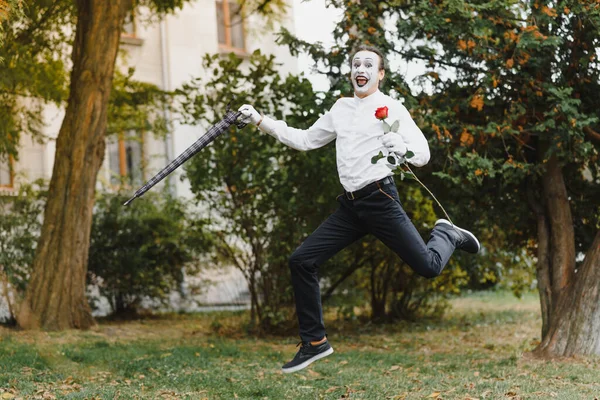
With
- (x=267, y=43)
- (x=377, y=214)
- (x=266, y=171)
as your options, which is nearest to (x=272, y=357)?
(x=266, y=171)

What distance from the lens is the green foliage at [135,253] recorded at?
13.8m

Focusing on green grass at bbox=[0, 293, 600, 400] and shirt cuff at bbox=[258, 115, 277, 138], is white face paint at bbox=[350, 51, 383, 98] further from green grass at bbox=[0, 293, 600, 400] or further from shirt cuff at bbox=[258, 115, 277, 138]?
green grass at bbox=[0, 293, 600, 400]

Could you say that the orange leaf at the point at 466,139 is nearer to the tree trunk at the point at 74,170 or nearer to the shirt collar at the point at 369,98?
the shirt collar at the point at 369,98

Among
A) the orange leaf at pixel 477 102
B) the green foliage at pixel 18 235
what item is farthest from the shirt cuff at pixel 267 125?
the green foliage at pixel 18 235

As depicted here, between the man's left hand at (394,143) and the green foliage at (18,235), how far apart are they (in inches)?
313

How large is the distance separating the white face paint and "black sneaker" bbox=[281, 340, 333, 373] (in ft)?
6.33

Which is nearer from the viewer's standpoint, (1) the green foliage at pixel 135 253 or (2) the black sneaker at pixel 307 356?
(2) the black sneaker at pixel 307 356

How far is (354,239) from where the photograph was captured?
20.5 ft

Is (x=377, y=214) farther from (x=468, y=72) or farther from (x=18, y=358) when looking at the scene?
(x=18, y=358)

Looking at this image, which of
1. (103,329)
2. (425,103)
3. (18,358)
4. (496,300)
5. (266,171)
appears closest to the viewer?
(18,358)

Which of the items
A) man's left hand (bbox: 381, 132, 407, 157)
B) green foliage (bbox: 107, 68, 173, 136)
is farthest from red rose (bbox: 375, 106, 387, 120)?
green foliage (bbox: 107, 68, 173, 136)

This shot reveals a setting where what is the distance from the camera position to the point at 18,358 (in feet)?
27.9

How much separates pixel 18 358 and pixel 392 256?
588cm

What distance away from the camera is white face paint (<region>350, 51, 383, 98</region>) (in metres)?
6.13
